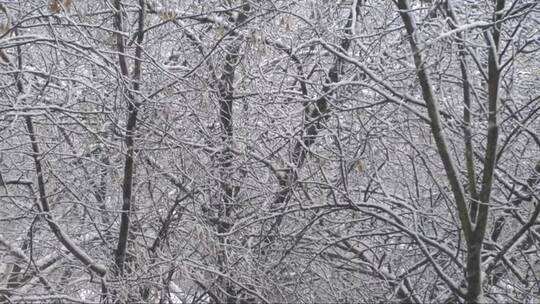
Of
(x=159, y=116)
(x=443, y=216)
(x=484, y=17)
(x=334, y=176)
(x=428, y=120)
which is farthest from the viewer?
(x=334, y=176)

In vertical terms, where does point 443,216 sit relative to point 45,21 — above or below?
below

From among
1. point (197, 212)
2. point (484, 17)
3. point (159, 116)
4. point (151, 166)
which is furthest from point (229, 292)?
point (484, 17)

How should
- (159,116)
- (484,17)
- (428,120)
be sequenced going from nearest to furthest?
(428,120)
(484,17)
(159,116)

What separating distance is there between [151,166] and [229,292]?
1382 mm

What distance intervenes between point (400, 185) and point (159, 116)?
2.58 m

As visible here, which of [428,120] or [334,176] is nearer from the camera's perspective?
[428,120]

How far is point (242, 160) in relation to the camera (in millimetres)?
6512

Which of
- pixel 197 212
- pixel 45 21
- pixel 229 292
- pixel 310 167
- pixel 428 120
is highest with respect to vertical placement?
pixel 45 21

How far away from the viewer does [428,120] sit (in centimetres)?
494

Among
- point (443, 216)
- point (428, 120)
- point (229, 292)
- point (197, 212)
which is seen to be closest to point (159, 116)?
point (197, 212)

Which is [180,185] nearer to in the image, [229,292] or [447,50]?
[229,292]

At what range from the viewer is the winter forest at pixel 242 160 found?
5.80m

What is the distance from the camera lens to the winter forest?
580 cm

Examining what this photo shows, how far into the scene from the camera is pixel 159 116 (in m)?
5.86
